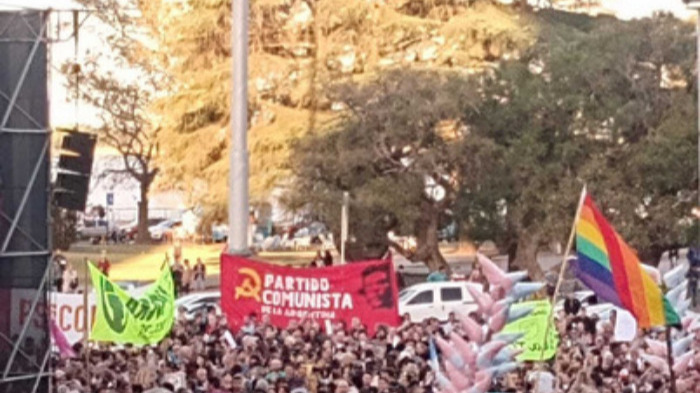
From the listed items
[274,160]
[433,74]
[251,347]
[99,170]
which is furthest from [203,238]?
[251,347]

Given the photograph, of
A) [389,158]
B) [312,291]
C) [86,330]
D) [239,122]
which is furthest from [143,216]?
[86,330]

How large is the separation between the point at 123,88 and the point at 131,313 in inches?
1370

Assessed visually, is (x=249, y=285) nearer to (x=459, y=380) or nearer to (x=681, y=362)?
(x=681, y=362)

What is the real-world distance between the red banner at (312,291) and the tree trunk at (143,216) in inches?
1389

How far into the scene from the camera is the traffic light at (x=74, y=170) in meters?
15.6

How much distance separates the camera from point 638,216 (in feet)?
123

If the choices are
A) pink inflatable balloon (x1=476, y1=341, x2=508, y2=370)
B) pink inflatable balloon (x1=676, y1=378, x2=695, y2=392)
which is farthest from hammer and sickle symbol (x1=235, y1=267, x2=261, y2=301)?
pink inflatable balloon (x1=476, y1=341, x2=508, y2=370)

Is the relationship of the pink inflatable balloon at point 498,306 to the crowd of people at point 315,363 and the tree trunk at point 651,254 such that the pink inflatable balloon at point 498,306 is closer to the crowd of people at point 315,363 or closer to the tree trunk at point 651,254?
the crowd of people at point 315,363

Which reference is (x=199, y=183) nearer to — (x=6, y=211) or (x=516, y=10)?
(x=516, y=10)

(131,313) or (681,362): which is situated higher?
(131,313)

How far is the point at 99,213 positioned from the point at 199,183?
21922mm

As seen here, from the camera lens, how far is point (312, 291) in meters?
20.9

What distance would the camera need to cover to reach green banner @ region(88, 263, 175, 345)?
60.4ft

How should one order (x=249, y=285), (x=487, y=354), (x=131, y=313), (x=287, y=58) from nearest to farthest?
(x=487, y=354)
(x=131, y=313)
(x=249, y=285)
(x=287, y=58)
